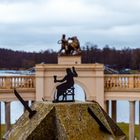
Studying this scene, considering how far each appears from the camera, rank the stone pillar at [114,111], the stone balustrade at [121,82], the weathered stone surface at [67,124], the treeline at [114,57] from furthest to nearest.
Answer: the treeline at [114,57] < the stone pillar at [114,111] < the stone balustrade at [121,82] < the weathered stone surface at [67,124]

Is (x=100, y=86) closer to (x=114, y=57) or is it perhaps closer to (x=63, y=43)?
(x=63, y=43)

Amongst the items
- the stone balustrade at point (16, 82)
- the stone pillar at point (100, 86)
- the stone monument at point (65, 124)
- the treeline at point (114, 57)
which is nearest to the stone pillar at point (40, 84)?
the stone balustrade at point (16, 82)

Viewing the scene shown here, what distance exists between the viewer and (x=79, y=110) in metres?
6.87

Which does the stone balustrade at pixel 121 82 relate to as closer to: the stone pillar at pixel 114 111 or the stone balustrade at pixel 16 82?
the stone pillar at pixel 114 111

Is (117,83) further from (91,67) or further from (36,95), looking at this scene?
(36,95)

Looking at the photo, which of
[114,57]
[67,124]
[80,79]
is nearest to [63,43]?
[80,79]

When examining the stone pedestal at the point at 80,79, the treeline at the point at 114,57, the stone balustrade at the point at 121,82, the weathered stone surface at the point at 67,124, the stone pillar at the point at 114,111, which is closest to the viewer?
the weathered stone surface at the point at 67,124

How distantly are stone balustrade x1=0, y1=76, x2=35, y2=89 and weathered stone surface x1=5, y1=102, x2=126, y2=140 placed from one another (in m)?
23.2

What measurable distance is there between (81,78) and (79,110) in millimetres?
23479

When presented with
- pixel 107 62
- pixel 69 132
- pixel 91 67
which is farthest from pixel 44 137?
pixel 107 62

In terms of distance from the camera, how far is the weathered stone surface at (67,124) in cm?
665

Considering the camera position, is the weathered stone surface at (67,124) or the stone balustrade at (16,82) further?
the stone balustrade at (16,82)

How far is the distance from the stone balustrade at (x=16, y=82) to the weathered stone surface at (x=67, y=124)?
76.1 feet

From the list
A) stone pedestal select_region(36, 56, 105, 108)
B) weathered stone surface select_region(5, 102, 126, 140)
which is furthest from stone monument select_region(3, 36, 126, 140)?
stone pedestal select_region(36, 56, 105, 108)
